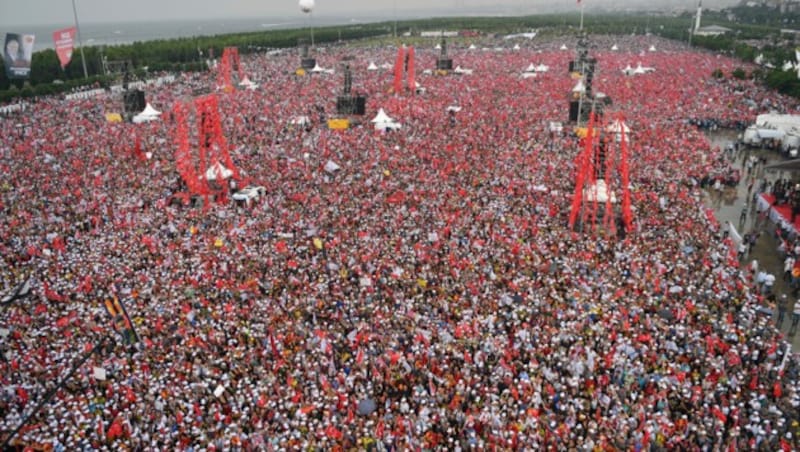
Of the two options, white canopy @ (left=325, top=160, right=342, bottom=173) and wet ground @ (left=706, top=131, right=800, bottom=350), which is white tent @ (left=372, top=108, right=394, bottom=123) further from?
wet ground @ (left=706, top=131, right=800, bottom=350)

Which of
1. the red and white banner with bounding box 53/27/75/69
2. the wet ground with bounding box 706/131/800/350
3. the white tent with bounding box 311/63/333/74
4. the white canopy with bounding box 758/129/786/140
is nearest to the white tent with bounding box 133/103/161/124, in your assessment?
the red and white banner with bounding box 53/27/75/69

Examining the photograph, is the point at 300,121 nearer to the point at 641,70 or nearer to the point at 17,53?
the point at 17,53

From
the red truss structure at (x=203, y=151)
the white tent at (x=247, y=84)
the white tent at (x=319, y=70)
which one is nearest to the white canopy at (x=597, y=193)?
the red truss structure at (x=203, y=151)

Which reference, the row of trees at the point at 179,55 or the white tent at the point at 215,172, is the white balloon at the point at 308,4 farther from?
the white tent at the point at 215,172

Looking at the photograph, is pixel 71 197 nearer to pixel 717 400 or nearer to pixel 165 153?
pixel 165 153

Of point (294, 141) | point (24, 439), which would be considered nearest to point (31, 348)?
point (24, 439)
